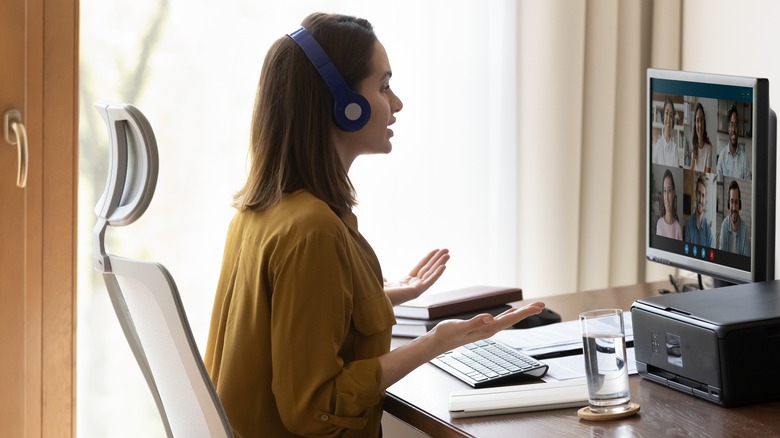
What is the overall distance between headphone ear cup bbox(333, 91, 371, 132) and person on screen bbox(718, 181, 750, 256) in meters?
0.69

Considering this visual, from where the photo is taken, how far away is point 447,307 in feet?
6.43

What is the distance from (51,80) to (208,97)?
1.38 feet

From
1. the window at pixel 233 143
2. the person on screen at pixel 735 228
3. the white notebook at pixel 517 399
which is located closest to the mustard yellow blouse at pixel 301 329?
the white notebook at pixel 517 399

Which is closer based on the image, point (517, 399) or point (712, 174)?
point (517, 399)

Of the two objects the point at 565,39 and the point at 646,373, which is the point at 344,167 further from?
the point at 565,39

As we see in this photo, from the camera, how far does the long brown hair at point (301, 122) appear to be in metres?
1.52

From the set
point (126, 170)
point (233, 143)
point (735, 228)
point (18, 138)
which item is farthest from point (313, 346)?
point (233, 143)

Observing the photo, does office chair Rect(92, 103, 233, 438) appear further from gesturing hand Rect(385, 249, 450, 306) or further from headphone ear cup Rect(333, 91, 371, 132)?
gesturing hand Rect(385, 249, 450, 306)

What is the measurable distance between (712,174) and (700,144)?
6 centimetres

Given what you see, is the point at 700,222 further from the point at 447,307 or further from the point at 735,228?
the point at 447,307

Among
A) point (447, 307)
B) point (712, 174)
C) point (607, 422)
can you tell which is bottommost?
point (607, 422)

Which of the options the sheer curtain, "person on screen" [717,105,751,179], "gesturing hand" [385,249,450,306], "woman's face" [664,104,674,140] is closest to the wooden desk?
"gesturing hand" [385,249,450,306]

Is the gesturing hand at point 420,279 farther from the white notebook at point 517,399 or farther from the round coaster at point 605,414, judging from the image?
the round coaster at point 605,414

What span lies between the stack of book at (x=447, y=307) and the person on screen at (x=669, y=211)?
1.14 feet
